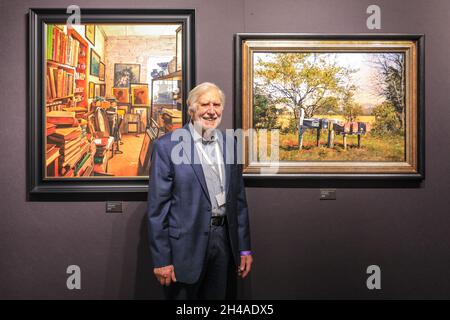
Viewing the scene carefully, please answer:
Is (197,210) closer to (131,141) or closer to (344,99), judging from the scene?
(131,141)

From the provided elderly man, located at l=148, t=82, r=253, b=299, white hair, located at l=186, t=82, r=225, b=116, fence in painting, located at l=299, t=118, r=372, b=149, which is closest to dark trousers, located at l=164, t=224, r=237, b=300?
elderly man, located at l=148, t=82, r=253, b=299

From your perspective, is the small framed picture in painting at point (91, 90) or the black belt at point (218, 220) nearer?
the black belt at point (218, 220)

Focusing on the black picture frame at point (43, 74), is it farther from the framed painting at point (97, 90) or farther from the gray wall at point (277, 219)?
the framed painting at point (97, 90)

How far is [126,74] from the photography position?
251 centimetres

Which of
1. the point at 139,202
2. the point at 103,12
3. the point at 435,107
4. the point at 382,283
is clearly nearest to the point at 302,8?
the point at 435,107

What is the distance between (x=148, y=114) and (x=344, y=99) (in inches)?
51.6

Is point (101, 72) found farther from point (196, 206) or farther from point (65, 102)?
point (196, 206)

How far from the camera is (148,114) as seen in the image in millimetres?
2525

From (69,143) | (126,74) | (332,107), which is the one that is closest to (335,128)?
(332,107)

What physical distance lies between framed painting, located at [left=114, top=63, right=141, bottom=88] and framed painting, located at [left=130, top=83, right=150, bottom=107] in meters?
0.04

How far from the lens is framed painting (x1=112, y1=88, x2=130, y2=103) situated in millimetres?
2511

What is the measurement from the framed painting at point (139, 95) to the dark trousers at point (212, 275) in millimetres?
988

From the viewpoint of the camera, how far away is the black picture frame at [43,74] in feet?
8.13

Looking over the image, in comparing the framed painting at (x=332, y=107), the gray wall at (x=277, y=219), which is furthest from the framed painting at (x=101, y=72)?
the framed painting at (x=332, y=107)
